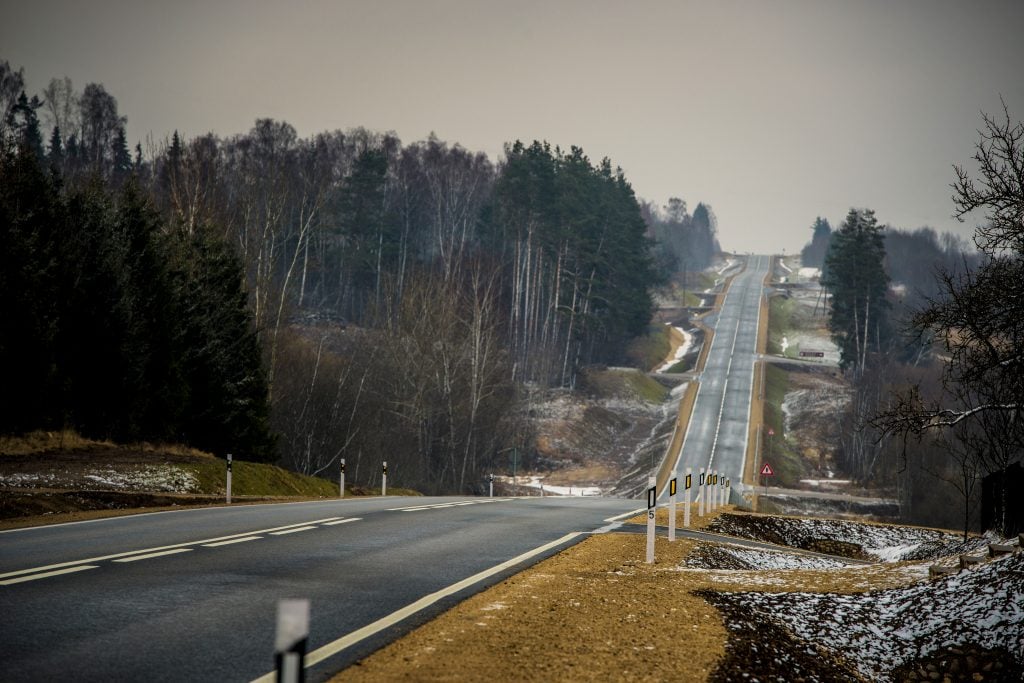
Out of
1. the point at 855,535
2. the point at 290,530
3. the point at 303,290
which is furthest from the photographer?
the point at 303,290

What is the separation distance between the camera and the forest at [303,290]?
87.3ft

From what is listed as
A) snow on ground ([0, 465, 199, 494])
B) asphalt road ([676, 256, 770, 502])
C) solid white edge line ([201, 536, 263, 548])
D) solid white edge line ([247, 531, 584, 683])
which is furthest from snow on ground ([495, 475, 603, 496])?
solid white edge line ([247, 531, 584, 683])

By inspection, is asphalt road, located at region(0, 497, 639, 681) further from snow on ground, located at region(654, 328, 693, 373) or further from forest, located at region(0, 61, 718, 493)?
snow on ground, located at region(654, 328, 693, 373)

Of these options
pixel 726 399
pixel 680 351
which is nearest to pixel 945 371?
pixel 726 399

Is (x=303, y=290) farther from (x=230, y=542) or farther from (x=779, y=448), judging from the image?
(x=230, y=542)

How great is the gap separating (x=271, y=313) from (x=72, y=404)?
22.8m

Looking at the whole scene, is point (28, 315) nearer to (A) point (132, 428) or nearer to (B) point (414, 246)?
(A) point (132, 428)

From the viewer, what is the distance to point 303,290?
74625mm

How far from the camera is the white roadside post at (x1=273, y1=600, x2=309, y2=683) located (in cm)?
309

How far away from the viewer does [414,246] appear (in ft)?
299

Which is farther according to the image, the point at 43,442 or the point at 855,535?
the point at 855,535

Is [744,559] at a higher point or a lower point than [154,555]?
lower

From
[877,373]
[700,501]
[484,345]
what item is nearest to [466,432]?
[484,345]

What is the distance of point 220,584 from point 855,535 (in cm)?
2066
